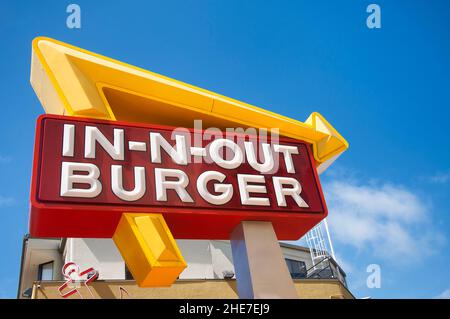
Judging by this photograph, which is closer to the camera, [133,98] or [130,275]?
[133,98]

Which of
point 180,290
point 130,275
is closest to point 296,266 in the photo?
point 180,290

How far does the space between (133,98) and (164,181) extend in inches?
72.6

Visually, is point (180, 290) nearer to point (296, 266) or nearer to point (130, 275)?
point (130, 275)

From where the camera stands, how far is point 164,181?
27.9 ft

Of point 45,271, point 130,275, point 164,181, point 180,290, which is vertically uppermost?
point 45,271

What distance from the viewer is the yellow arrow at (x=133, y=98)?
8656mm

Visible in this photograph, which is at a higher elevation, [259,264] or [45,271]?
[45,271]

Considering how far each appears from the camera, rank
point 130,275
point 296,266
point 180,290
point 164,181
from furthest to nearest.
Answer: point 296,266, point 130,275, point 180,290, point 164,181

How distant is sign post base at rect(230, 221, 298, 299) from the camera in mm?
8078

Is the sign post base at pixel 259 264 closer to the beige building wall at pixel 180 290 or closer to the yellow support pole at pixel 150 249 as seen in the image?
the yellow support pole at pixel 150 249

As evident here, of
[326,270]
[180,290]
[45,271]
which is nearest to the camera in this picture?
[180,290]

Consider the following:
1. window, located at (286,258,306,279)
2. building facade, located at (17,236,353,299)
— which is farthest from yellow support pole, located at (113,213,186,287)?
window, located at (286,258,306,279)

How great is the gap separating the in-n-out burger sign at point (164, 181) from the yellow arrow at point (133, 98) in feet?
1.44

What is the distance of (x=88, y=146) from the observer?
27.3 ft
